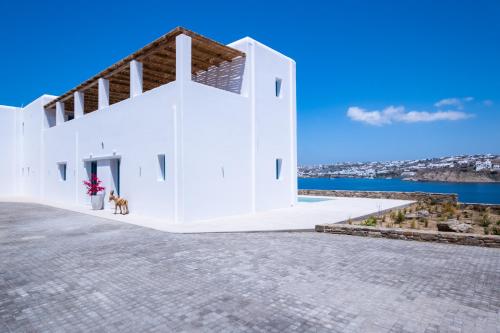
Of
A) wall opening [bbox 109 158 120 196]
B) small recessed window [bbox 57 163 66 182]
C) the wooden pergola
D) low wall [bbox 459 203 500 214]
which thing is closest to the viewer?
the wooden pergola

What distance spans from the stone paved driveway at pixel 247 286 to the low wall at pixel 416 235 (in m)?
0.29

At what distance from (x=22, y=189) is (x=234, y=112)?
2351 centimetres

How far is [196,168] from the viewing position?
1148cm

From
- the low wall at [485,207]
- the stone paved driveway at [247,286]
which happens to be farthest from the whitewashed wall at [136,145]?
the low wall at [485,207]

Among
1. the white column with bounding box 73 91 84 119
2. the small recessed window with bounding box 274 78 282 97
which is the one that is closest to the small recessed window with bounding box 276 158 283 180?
the small recessed window with bounding box 274 78 282 97

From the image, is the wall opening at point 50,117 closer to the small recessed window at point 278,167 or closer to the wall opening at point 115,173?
the wall opening at point 115,173

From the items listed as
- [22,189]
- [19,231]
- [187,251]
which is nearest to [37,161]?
[22,189]

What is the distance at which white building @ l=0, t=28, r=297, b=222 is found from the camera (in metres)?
11.3

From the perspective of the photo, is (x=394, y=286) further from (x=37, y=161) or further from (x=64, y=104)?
(x=37, y=161)

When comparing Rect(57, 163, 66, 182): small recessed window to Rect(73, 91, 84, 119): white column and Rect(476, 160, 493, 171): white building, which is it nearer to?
Rect(73, 91, 84, 119): white column

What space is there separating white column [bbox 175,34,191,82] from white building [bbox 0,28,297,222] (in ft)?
0.11

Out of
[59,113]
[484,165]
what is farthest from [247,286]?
[484,165]

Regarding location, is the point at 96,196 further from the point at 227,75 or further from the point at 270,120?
the point at 270,120

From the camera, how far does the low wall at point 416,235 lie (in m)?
7.50
